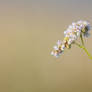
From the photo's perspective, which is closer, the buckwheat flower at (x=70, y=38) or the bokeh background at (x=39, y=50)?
the buckwheat flower at (x=70, y=38)

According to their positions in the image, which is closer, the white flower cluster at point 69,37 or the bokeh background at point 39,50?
the white flower cluster at point 69,37

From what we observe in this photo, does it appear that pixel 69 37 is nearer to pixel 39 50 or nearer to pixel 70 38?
pixel 70 38

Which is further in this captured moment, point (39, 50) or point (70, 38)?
point (39, 50)

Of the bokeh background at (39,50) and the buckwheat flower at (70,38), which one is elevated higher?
the bokeh background at (39,50)

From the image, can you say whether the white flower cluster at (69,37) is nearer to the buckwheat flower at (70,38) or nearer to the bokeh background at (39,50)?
the buckwheat flower at (70,38)

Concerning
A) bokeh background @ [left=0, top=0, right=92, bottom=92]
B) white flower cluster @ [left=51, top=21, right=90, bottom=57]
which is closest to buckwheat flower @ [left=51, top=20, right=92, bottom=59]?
white flower cluster @ [left=51, top=21, right=90, bottom=57]

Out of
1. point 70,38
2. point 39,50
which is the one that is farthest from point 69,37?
point 39,50

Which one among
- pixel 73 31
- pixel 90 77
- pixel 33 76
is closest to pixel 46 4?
pixel 33 76

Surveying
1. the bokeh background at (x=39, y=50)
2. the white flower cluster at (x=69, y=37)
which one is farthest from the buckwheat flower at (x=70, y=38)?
the bokeh background at (x=39, y=50)
